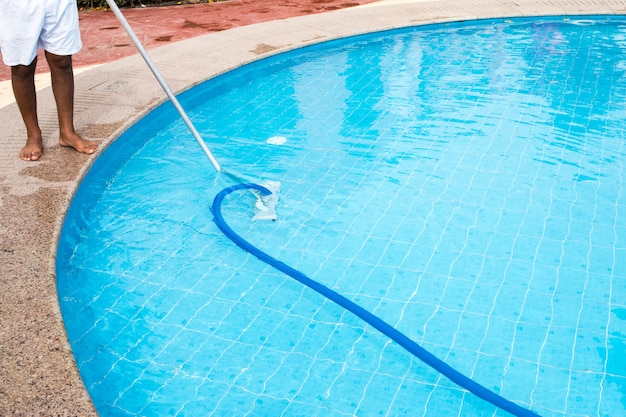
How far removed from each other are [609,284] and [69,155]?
338cm

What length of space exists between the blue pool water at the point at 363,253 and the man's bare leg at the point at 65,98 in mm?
186

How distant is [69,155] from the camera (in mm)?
4469

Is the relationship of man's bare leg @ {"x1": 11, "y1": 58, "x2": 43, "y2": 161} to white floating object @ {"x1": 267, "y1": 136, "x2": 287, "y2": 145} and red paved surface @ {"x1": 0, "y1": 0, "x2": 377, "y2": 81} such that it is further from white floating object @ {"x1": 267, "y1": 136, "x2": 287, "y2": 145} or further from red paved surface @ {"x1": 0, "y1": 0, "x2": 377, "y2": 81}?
red paved surface @ {"x1": 0, "y1": 0, "x2": 377, "y2": 81}

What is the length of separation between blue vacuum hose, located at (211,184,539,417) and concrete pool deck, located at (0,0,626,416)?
0.98m

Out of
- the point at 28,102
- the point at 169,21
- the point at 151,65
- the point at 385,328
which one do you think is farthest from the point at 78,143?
the point at 169,21

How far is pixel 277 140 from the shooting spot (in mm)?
5254

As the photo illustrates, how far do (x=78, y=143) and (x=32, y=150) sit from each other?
29cm

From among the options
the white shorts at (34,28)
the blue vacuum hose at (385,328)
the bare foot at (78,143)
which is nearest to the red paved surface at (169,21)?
the bare foot at (78,143)

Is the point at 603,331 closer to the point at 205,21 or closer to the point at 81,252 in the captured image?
the point at 81,252

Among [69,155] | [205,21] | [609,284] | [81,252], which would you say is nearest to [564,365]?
[609,284]

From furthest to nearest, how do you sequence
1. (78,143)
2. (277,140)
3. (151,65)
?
(277,140), (78,143), (151,65)

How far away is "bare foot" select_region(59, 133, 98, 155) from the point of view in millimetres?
4484

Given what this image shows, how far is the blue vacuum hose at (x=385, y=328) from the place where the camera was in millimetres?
2797

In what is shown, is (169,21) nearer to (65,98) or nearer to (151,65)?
(65,98)
